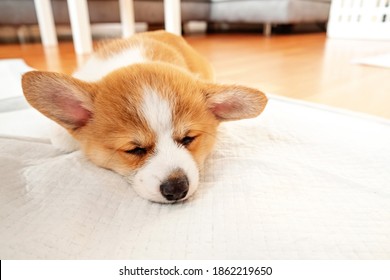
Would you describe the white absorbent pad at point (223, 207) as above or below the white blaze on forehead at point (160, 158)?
below

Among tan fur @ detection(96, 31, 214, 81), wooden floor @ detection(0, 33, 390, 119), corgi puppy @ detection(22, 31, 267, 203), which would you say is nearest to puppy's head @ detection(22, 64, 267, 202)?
corgi puppy @ detection(22, 31, 267, 203)

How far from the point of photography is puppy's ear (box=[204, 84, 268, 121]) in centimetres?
92

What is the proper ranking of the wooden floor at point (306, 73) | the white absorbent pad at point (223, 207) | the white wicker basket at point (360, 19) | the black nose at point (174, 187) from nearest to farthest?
the white absorbent pad at point (223, 207) < the black nose at point (174, 187) < the wooden floor at point (306, 73) < the white wicker basket at point (360, 19)

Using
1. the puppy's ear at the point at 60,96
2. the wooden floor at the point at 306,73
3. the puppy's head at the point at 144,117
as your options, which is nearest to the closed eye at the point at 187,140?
the puppy's head at the point at 144,117

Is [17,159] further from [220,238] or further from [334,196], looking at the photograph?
[334,196]

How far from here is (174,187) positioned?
73cm

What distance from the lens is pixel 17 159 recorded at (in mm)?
894

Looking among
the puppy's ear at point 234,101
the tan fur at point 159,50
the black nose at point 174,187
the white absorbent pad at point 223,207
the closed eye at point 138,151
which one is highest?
the tan fur at point 159,50

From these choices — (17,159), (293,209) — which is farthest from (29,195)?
(293,209)

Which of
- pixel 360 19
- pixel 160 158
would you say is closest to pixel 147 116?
pixel 160 158

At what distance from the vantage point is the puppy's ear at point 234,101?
3.03 ft

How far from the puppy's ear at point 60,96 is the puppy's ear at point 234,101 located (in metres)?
0.35

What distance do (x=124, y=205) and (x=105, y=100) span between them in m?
0.29

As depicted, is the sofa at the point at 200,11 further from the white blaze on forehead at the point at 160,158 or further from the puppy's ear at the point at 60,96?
the white blaze on forehead at the point at 160,158
